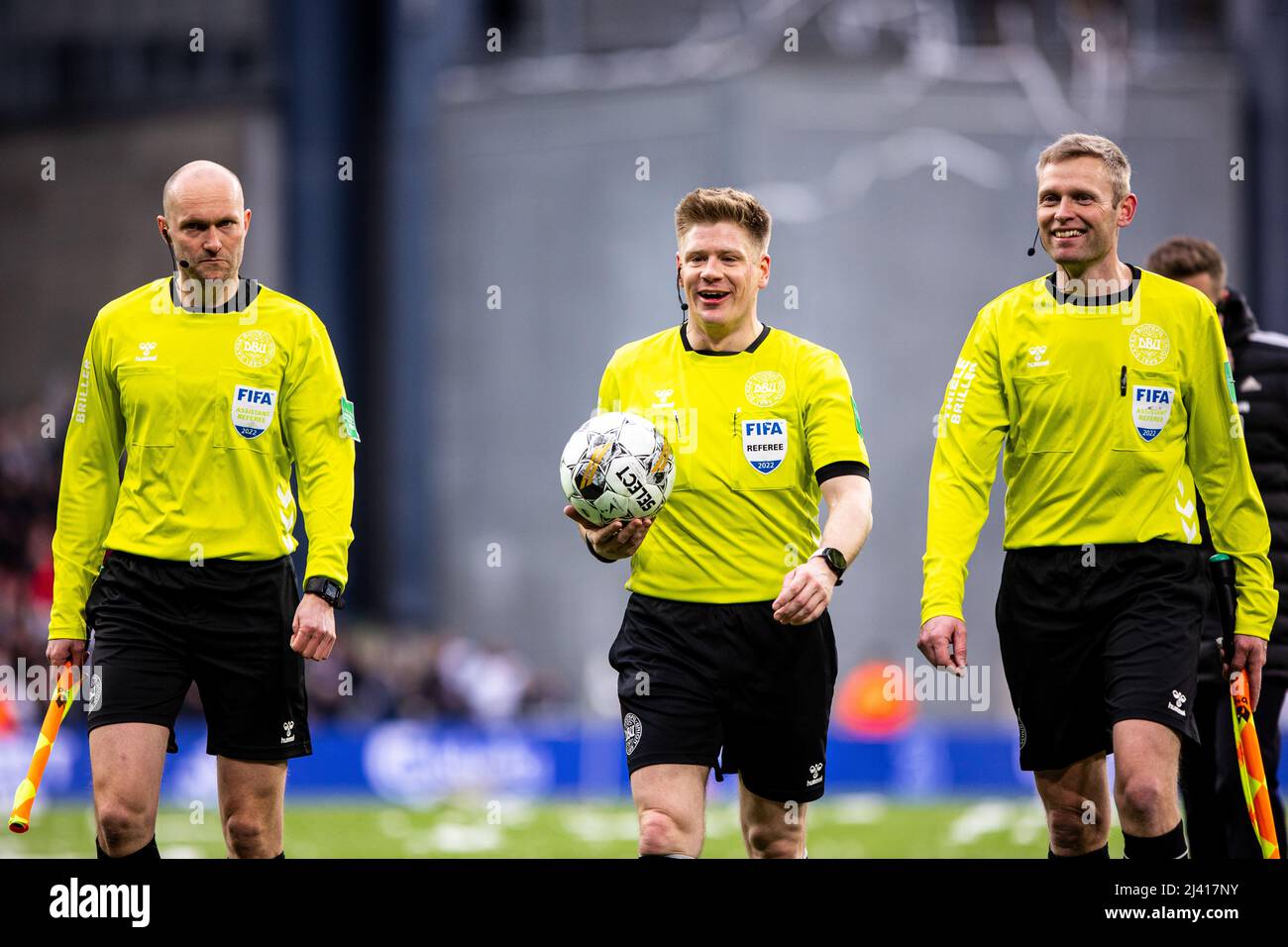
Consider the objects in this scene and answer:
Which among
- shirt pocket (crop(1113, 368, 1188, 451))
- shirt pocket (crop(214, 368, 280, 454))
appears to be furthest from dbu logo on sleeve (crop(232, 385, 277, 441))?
shirt pocket (crop(1113, 368, 1188, 451))

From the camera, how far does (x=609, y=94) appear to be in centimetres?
2175

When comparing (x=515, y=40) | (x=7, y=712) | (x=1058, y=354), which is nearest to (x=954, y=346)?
(x=515, y=40)

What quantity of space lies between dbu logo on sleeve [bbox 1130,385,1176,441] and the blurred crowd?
11583 millimetres

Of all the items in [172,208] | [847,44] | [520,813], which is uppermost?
[847,44]

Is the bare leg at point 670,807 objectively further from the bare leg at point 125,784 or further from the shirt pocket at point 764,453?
the bare leg at point 125,784

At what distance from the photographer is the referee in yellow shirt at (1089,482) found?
6.14 meters

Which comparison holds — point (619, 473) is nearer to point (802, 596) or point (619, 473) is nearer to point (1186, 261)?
point (802, 596)

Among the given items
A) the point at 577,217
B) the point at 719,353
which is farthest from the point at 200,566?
the point at 577,217

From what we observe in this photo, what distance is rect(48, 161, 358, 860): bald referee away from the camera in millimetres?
6281

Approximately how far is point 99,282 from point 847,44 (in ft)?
37.3

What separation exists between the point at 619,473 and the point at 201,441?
4.79 ft

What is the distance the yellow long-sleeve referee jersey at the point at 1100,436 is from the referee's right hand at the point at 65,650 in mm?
2943

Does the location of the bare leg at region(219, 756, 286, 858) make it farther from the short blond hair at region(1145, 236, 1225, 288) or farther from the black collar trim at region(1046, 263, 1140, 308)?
the short blond hair at region(1145, 236, 1225, 288)
